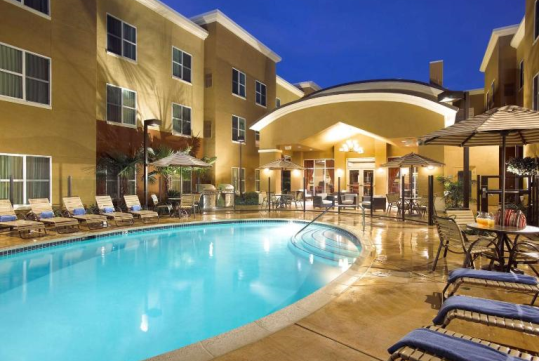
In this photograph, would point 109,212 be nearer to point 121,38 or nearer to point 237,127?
point 121,38

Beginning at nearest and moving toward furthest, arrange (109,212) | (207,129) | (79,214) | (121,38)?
(79,214) < (109,212) < (121,38) < (207,129)

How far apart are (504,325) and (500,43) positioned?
19.9m

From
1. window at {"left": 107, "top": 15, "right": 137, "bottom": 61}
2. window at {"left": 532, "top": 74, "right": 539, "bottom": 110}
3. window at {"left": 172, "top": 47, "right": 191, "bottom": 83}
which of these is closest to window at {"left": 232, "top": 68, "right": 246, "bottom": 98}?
window at {"left": 172, "top": 47, "right": 191, "bottom": 83}

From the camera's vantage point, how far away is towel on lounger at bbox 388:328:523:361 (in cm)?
188

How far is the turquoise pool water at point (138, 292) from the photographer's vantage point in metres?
4.18

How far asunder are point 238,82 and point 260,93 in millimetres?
2636

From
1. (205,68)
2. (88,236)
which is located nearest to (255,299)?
(88,236)

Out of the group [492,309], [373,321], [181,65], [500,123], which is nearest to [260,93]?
[181,65]

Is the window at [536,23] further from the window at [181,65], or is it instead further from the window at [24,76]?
the window at [24,76]

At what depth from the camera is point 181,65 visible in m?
18.2

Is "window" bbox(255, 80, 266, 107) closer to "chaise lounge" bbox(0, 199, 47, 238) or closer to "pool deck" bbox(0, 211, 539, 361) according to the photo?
"chaise lounge" bbox(0, 199, 47, 238)

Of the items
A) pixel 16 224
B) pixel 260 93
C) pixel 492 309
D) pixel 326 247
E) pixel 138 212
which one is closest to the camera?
pixel 492 309

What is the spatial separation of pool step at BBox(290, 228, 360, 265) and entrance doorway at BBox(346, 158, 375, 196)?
10296mm

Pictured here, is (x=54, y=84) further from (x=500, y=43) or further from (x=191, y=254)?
(x=500, y=43)
